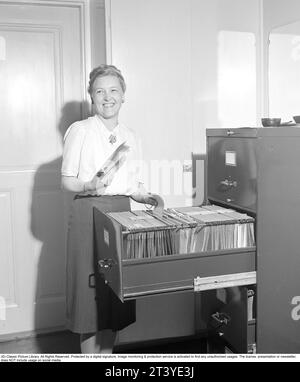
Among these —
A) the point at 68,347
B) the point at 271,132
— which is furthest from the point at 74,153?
the point at 68,347

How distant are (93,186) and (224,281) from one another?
26.7 inches

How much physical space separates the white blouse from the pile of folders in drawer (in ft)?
0.85

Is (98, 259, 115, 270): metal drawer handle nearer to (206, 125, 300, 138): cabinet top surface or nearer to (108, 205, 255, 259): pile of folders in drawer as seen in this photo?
(108, 205, 255, 259): pile of folders in drawer

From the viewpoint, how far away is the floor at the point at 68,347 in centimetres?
294

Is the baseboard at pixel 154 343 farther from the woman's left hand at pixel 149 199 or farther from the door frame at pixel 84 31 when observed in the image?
the door frame at pixel 84 31

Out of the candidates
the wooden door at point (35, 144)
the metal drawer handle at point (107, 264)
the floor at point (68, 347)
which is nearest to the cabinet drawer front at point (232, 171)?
the metal drawer handle at point (107, 264)

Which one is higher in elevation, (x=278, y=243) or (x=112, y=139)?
(x=112, y=139)

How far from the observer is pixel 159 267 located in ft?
6.11

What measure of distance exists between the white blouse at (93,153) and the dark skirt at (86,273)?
0.07 m

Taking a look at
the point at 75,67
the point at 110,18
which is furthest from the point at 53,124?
the point at 110,18

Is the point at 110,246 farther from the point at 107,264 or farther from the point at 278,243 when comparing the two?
the point at 278,243

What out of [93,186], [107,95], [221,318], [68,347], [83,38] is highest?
[83,38]

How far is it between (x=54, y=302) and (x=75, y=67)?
1386mm

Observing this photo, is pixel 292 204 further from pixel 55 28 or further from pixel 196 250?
pixel 55 28
